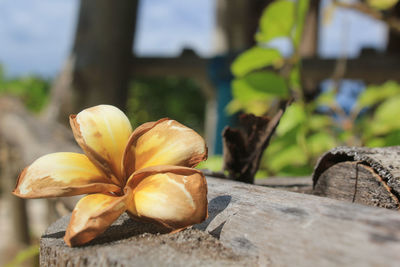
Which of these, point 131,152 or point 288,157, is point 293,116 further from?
point 131,152

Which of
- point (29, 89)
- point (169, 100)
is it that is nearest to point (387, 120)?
point (169, 100)

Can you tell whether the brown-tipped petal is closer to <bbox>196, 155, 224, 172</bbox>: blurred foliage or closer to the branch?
<bbox>196, 155, 224, 172</bbox>: blurred foliage

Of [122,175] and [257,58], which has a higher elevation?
[257,58]

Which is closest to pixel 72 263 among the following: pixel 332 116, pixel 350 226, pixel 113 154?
pixel 113 154

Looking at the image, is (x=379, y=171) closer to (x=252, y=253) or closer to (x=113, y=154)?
(x=252, y=253)

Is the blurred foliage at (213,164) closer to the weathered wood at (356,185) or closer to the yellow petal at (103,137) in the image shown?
the weathered wood at (356,185)

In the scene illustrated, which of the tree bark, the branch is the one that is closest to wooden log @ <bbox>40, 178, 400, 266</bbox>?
the branch

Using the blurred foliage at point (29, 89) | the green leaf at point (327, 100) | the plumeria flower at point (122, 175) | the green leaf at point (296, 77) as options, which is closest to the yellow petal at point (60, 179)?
the plumeria flower at point (122, 175)
